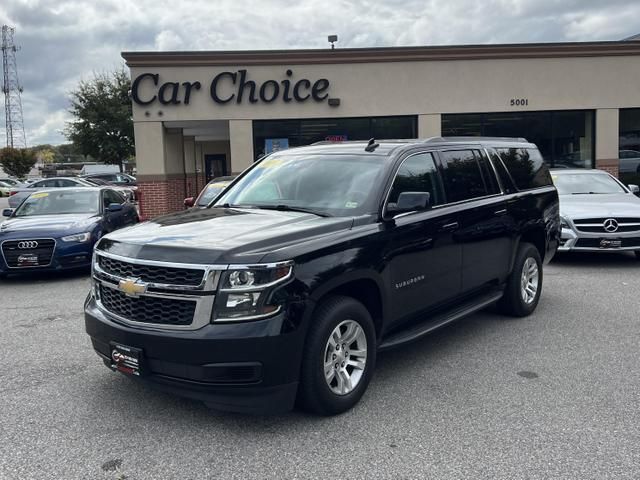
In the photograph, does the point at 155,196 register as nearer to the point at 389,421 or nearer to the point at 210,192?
the point at 210,192

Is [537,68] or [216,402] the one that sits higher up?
[537,68]

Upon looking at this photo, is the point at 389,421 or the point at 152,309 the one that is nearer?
the point at 152,309

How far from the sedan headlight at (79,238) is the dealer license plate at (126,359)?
578 centimetres

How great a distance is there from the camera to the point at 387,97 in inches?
688

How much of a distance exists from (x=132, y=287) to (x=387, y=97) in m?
14.8

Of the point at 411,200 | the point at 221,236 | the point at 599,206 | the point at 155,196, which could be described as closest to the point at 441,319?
the point at 411,200

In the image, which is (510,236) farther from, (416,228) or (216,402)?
(216,402)

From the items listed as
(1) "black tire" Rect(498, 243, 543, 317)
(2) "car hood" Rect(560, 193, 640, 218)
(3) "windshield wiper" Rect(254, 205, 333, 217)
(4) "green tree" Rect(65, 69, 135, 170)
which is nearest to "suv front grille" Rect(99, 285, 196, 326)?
(3) "windshield wiper" Rect(254, 205, 333, 217)

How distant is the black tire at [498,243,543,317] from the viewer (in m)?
6.21

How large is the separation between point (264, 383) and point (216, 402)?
1.05ft

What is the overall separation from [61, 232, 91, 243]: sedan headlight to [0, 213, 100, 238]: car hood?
9 centimetres

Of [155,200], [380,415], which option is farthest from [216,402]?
[155,200]

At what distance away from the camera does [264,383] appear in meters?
3.52

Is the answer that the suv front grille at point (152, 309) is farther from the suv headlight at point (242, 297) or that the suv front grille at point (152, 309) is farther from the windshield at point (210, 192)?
the windshield at point (210, 192)
